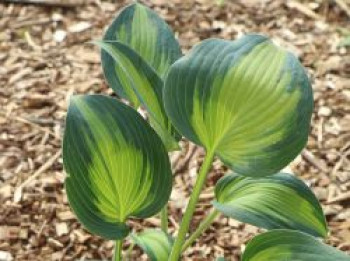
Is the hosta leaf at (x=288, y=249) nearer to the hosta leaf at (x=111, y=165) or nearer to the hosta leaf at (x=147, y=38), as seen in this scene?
the hosta leaf at (x=111, y=165)

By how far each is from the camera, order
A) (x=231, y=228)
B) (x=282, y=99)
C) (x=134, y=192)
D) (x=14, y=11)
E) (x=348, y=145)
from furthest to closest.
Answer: (x=14, y=11) → (x=348, y=145) → (x=231, y=228) → (x=134, y=192) → (x=282, y=99)

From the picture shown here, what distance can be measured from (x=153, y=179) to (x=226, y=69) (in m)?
0.19

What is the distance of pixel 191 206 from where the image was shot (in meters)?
1.05

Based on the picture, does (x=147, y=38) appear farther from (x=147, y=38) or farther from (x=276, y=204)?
(x=276, y=204)

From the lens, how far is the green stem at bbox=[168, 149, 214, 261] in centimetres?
101

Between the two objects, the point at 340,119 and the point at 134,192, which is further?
the point at 340,119

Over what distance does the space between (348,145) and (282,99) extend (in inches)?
37.9

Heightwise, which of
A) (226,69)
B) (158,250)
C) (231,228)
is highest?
(226,69)

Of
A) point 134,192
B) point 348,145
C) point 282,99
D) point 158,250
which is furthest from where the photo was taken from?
point 348,145

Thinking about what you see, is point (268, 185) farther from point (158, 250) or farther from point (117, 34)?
point (117, 34)

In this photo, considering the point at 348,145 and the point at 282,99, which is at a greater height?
the point at 282,99

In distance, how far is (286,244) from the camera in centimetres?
96

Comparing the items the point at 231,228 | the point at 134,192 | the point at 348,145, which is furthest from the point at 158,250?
the point at 348,145

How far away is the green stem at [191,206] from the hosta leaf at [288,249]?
0.34ft
